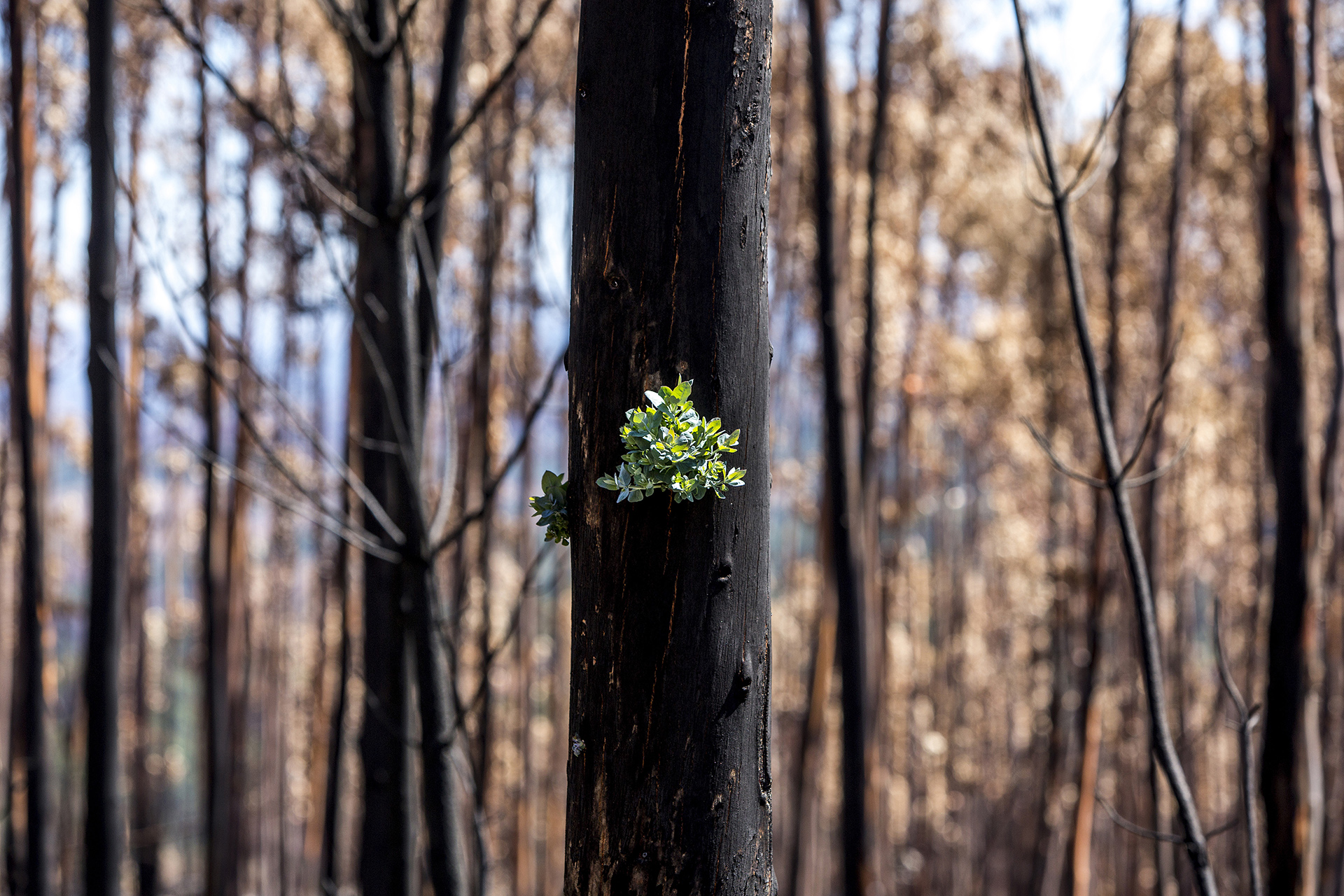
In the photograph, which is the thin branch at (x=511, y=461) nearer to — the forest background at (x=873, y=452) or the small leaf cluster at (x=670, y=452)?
the small leaf cluster at (x=670, y=452)

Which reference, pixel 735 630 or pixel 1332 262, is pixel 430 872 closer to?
pixel 735 630

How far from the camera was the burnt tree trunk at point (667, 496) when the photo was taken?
1.13 m

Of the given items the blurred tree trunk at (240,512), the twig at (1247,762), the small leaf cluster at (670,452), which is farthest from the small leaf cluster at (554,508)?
the blurred tree trunk at (240,512)

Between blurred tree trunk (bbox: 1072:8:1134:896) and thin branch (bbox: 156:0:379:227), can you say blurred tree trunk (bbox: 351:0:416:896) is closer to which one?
thin branch (bbox: 156:0:379:227)

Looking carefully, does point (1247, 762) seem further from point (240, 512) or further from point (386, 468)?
point (240, 512)

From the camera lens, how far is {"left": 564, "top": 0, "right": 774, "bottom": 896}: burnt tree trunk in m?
1.13

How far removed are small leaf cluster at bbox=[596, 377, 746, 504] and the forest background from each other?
3.56m

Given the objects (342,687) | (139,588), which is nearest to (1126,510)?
(342,687)

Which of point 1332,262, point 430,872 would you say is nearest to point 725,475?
point 430,872

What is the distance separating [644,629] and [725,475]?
22 centimetres

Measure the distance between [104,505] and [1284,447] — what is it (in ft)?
14.6

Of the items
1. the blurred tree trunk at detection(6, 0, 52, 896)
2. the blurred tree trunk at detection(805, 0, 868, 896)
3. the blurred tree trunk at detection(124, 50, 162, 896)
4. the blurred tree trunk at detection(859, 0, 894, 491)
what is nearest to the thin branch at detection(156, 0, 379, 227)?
the blurred tree trunk at detection(805, 0, 868, 896)

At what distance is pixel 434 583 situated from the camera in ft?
7.34

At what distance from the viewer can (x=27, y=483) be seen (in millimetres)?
4773
